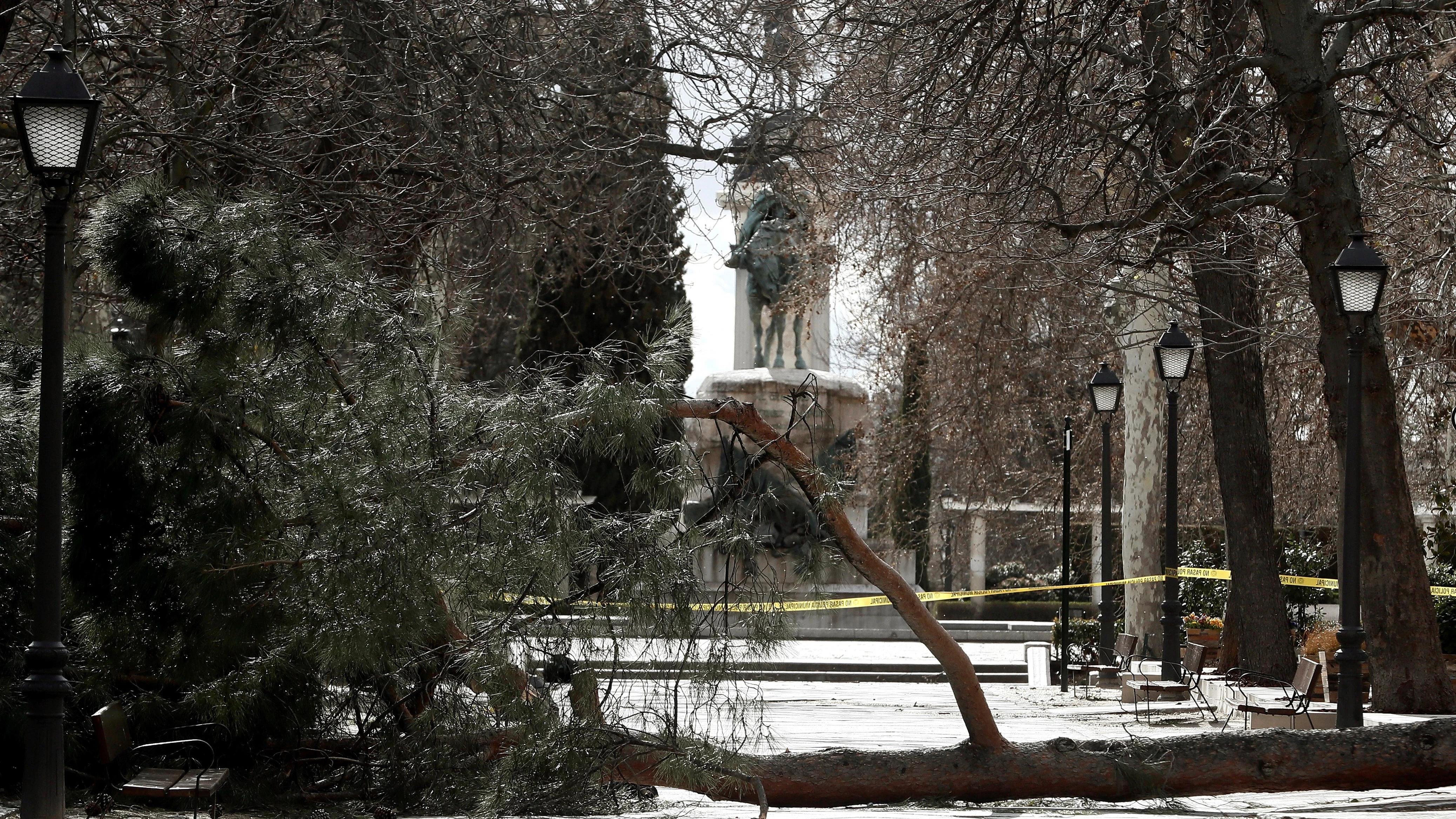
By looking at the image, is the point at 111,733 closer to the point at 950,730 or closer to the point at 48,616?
the point at 48,616

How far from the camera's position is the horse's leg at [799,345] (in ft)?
84.9

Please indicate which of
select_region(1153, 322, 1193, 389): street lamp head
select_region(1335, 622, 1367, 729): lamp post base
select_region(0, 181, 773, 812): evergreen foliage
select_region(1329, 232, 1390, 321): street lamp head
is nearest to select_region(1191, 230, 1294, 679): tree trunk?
select_region(1153, 322, 1193, 389): street lamp head

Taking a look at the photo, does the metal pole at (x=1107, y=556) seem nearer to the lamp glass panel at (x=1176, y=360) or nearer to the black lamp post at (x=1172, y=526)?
the black lamp post at (x=1172, y=526)

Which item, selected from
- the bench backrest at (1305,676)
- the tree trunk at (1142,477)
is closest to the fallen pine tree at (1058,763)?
the bench backrest at (1305,676)

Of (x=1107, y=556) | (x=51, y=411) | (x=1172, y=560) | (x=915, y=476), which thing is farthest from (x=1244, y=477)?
(x=915, y=476)

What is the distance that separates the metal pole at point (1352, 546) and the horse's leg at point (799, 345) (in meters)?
14.7

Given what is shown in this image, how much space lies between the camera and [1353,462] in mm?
11117

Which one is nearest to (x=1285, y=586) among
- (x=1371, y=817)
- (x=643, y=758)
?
(x=1371, y=817)

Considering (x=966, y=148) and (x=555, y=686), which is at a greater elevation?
(x=966, y=148)

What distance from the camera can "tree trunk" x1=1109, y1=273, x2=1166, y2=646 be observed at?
2272 cm

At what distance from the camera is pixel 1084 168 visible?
13.1 meters

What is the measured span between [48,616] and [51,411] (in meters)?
1.00

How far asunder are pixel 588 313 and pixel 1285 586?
16.2m

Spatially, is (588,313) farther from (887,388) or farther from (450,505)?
(450,505)
